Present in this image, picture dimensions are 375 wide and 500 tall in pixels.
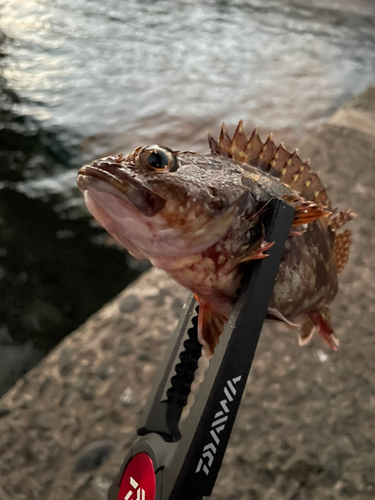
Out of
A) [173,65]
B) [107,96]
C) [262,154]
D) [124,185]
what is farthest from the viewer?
[173,65]

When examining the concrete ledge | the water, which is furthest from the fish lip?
the water

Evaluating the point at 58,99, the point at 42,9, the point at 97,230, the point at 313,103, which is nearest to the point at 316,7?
the point at 313,103

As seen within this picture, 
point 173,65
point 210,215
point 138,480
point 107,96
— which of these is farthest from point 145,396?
point 173,65

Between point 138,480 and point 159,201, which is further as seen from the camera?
point 138,480

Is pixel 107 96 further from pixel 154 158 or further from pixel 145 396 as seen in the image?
pixel 154 158

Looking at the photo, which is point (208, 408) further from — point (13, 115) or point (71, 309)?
point (13, 115)

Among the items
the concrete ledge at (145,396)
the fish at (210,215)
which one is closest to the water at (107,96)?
the concrete ledge at (145,396)

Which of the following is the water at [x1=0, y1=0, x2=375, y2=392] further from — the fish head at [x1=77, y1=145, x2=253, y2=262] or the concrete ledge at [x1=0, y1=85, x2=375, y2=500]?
the fish head at [x1=77, y1=145, x2=253, y2=262]
